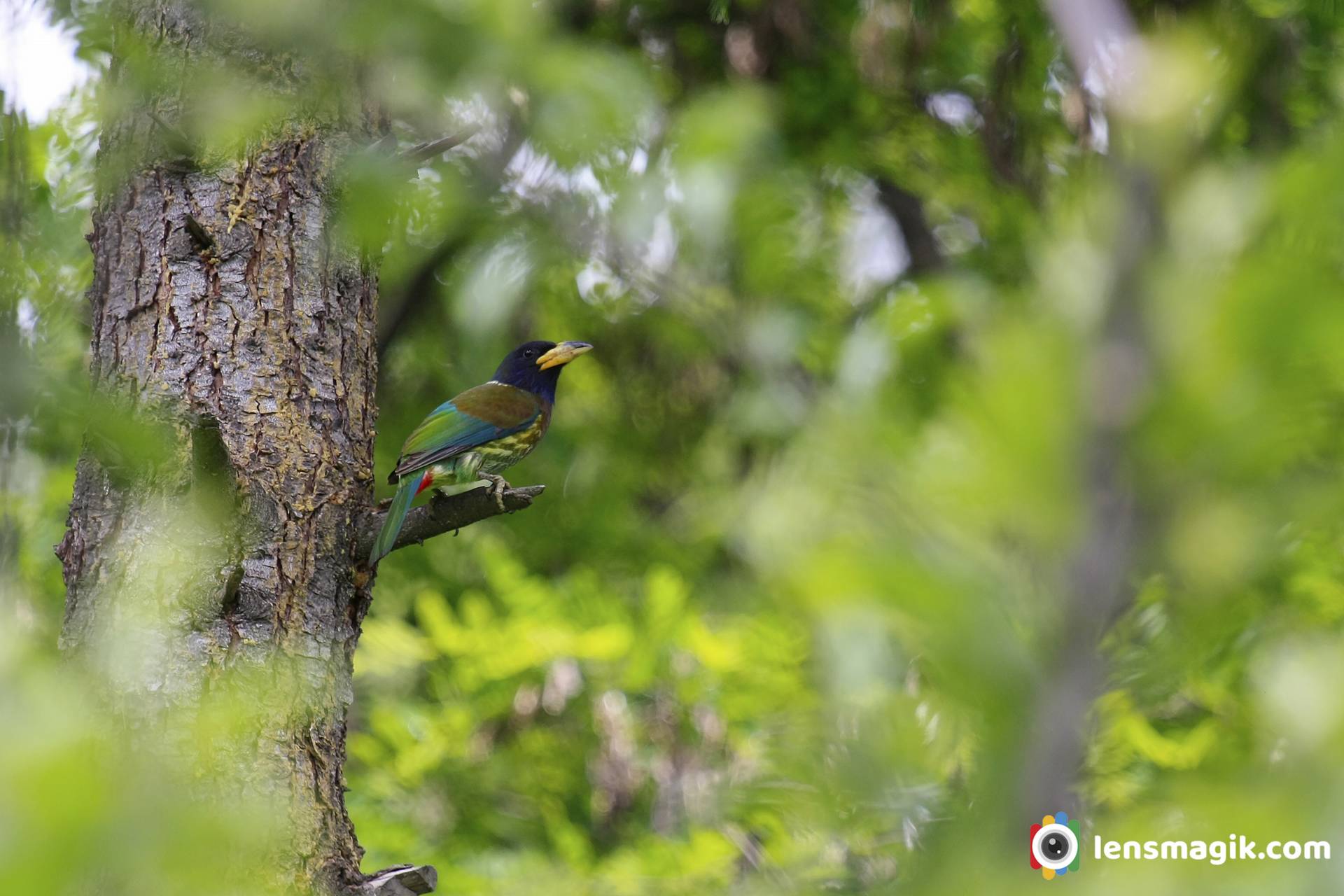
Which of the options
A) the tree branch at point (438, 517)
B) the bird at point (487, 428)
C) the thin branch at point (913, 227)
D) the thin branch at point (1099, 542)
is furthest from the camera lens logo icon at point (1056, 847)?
the thin branch at point (913, 227)

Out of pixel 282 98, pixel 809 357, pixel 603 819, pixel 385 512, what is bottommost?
pixel 603 819

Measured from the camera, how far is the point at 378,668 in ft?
17.0

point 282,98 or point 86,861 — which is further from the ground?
point 86,861

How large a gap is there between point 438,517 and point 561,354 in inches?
72.4

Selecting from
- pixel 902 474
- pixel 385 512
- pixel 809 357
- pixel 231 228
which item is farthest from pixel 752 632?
pixel 902 474

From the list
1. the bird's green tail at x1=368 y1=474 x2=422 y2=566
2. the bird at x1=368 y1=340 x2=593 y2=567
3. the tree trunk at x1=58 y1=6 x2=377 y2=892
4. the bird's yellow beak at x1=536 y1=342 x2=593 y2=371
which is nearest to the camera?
the tree trunk at x1=58 y1=6 x2=377 y2=892

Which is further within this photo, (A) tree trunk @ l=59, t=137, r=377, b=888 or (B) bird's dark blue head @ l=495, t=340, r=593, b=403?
(B) bird's dark blue head @ l=495, t=340, r=593, b=403

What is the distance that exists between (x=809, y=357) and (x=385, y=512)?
2.95 metres

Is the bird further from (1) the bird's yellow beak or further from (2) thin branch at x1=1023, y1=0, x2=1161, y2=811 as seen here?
(2) thin branch at x1=1023, y1=0, x2=1161, y2=811

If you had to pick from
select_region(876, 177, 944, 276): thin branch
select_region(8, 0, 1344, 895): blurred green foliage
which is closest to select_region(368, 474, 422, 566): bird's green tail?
select_region(8, 0, 1344, 895): blurred green foliage

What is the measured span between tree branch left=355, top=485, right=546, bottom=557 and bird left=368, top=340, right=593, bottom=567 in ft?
0.55

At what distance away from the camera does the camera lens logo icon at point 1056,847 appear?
0.87 metres

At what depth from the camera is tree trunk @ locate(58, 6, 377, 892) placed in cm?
224

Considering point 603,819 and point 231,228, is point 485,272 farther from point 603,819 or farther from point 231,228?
point 603,819
